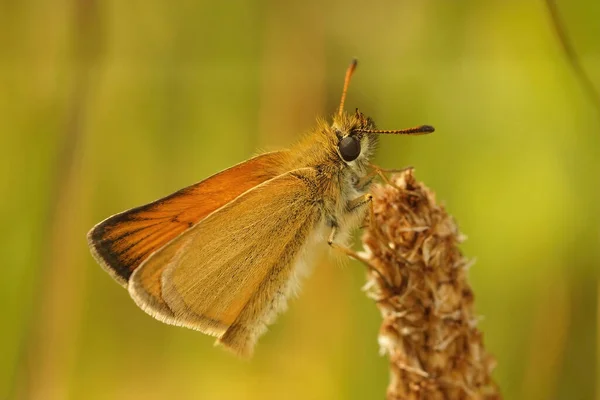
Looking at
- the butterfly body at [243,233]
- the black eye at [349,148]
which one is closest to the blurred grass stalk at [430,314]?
the butterfly body at [243,233]

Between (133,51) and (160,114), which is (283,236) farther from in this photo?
(133,51)

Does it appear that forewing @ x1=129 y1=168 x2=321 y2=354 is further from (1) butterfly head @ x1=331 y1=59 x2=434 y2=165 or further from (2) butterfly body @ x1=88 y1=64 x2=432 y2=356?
(1) butterfly head @ x1=331 y1=59 x2=434 y2=165

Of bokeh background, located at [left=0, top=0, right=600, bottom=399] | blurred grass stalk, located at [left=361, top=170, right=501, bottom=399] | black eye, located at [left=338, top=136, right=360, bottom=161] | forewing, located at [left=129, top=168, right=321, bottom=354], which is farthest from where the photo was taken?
bokeh background, located at [left=0, top=0, right=600, bottom=399]

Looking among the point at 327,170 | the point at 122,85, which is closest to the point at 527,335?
the point at 327,170

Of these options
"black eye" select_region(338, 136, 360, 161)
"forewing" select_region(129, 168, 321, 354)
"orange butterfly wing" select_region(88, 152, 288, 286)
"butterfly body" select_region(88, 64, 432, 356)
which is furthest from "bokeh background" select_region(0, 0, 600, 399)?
"black eye" select_region(338, 136, 360, 161)

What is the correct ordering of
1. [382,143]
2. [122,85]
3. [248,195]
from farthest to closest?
[122,85], [382,143], [248,195]

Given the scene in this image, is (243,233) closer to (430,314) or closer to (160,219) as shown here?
(160,219)

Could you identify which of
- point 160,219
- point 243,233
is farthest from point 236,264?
point 160,219

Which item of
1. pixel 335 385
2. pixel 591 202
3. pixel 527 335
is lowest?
pixel 335 385
